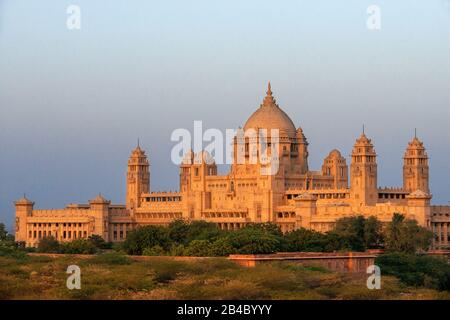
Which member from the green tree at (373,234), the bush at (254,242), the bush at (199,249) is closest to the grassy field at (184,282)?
the bush at (199,249)

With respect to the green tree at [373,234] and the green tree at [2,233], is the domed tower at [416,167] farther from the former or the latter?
the green tree at [2,233]

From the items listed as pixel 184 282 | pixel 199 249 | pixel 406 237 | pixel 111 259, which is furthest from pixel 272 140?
pixel 184 282

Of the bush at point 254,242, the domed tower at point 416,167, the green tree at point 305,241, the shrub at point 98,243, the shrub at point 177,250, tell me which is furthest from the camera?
the domed tower at point 416,167

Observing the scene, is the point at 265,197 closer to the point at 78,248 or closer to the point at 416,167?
the point at 416,167

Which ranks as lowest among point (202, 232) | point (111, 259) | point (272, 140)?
point (111, 259)

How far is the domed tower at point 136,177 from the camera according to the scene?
504 feet

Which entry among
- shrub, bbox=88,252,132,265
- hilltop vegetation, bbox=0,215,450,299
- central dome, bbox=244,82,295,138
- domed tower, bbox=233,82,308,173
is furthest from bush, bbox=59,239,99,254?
central dome, bbox=244,82,295,138

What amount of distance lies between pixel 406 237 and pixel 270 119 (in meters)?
34.7

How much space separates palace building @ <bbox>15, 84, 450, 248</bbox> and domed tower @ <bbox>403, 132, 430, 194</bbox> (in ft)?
0.26

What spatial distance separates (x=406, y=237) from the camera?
114 m

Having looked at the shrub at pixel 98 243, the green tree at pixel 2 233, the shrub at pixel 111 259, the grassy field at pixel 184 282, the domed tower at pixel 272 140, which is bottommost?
the grassy field at pixel 184 282

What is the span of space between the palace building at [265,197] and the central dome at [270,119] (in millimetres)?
85

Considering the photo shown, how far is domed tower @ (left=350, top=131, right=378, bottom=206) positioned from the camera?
134 meters

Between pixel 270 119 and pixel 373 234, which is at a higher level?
pixel 270 119
